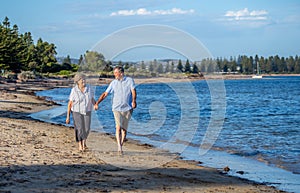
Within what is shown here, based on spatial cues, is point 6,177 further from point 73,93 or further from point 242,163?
point 242,163

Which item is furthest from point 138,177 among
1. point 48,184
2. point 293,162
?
point 293,162

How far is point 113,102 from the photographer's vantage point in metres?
10.6

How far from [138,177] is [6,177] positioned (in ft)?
7.48

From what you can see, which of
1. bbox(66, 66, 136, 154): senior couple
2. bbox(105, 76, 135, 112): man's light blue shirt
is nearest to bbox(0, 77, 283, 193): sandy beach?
bbox(66, 66, 136, 154): senior couple

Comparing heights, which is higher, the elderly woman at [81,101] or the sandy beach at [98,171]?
the elderly woman at [81,101]

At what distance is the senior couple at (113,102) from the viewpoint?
34.2 feet

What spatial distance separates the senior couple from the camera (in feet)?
34.2

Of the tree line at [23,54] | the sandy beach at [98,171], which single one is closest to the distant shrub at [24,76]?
the tree line at [23,54]

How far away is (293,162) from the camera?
1276 cm

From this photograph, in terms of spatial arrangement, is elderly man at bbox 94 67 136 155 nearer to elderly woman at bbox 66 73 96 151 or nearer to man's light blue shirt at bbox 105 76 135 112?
man's light blue shirt at bbox 105 76 135 112

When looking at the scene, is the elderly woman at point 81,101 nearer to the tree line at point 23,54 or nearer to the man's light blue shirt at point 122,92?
the man's light blue shirt at point 122,92

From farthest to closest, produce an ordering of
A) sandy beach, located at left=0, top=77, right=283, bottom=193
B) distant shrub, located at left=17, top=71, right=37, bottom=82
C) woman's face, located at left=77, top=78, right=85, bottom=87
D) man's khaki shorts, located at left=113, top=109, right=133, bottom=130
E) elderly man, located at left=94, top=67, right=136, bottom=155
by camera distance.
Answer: distant shrub, located at left=17, top=71, right=37, bottom=82, woman's face, located at left=77, top=78, right=85, bottom=87, man's khaki shorts, located at left=113, top=109, right=133, bottom=130, elderly man, located at left=94, top=67, right=136, bottom=155, sandy beach, located at left=0, top=77, right=283, bottom=193

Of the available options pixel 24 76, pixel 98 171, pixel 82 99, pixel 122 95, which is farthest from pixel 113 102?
pixel 24 76

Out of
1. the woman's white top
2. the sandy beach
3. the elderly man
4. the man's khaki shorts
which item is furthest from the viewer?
the woman's white top
